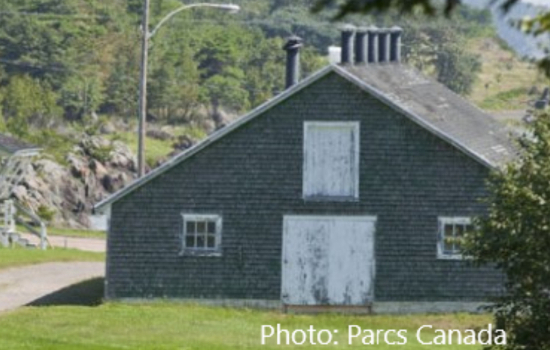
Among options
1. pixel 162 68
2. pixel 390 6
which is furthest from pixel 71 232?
pixel 390 6

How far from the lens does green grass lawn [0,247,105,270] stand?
4069cm

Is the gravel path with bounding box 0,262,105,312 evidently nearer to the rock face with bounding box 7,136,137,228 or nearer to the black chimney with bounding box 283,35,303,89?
the black chimney with bounding box 283,35,303,89

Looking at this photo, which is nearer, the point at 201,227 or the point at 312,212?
the point at 312,212

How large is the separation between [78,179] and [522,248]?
51.9 meters

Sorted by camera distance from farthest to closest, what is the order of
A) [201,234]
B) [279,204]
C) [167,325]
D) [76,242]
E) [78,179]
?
[78,179] → [76,242] → [201,234] → [279,204] → [167,325]

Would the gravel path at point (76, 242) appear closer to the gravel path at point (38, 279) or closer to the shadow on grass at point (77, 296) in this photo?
the gravel path at point (38, 279)

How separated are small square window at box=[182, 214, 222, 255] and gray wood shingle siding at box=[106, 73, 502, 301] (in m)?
0.14

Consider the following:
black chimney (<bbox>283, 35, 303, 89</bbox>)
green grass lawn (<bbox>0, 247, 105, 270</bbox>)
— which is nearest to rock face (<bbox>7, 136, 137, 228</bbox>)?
green grass lawn (<bbox>0, 247, 105, 270</bbox>)

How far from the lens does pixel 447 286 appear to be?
106 feet

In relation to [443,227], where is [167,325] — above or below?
below

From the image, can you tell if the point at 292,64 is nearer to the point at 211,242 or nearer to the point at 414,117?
the point at 414,117

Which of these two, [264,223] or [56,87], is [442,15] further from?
[56,87]

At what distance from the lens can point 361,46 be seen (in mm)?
39688

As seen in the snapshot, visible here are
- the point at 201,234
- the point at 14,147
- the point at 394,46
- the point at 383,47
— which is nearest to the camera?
the point at 201,234
